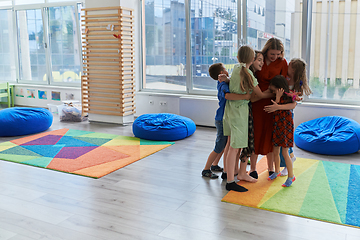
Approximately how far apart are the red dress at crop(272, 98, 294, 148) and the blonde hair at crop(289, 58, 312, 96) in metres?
0.21

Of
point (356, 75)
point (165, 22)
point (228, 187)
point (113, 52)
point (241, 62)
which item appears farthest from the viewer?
point (165, 22)

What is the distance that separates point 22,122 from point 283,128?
14.8 feet

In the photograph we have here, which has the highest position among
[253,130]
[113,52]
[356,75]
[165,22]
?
[165,22]

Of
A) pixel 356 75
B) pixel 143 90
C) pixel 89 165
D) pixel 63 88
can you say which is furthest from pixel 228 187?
pixel 63 88

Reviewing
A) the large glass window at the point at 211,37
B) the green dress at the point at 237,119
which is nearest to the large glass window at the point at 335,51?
the large glass window at the point at 211,37

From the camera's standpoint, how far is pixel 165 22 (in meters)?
7.05

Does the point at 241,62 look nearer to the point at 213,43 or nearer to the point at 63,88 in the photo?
the point at 213,43

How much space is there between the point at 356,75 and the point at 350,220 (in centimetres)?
348

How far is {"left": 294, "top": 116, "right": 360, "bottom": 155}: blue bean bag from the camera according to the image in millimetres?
4406

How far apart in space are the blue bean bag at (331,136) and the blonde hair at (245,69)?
200 centimetres

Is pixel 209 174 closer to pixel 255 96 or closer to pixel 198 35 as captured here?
pixel 255 96

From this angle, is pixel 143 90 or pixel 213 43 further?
pixel 143 90

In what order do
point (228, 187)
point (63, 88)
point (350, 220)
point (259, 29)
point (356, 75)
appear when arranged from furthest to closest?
1. point (63, 88)
2. point (259, 29)
3. point (356, 75)
4. point (228, 187)
5. point (350, 220)

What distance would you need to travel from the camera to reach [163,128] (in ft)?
17.4
